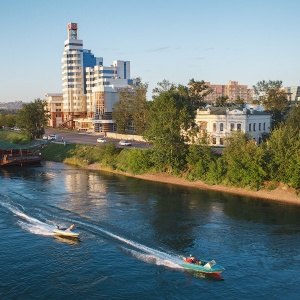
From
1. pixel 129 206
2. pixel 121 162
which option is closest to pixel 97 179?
pixel 121 162

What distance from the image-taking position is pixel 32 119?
110750mm

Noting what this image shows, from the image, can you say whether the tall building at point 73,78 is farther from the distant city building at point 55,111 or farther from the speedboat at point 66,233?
the speedboat at point 66,233

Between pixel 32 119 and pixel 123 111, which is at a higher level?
A: pixel 123 111

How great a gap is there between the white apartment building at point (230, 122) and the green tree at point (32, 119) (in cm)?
4597

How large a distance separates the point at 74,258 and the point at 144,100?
244 ft

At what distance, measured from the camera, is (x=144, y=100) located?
104250 mm

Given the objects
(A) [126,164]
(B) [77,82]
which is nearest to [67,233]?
(A) [126,164]

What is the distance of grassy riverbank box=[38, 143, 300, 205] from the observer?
182 feet

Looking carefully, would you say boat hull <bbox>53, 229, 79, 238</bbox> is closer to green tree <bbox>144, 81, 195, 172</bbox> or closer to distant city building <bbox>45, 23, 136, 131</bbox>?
green tree <bbox>144, 81, 195, 172</bbox>

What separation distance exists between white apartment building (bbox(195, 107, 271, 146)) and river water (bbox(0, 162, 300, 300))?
29.7 metres

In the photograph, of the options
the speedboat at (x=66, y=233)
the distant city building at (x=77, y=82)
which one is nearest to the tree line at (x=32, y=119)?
the distant city building at (x=77, y=82)

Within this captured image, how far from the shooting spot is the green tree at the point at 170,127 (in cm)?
6644

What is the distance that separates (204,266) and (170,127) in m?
37.8

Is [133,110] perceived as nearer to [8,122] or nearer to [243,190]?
[243,190]
